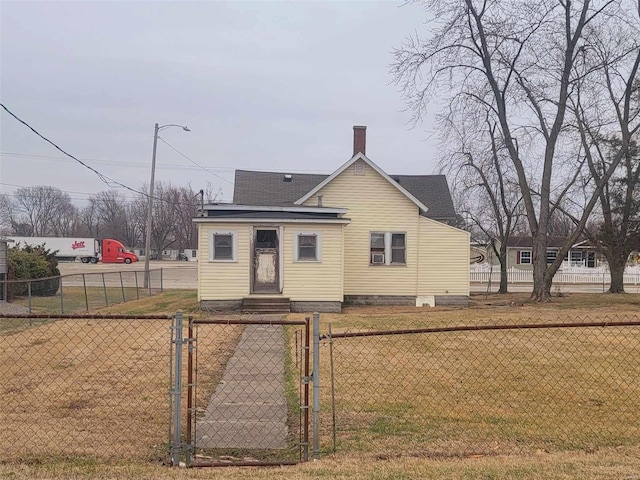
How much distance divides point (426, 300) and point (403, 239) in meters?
2.50

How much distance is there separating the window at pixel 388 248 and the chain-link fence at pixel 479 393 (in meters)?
Answer: 9.32

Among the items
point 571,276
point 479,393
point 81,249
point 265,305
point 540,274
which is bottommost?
point 479,393

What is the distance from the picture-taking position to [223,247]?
1822 centimetres

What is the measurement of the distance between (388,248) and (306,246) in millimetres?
4063

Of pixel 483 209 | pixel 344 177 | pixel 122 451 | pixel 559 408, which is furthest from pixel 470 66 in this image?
pixel 122 451

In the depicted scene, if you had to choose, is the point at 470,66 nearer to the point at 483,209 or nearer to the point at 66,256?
the point at 483,209

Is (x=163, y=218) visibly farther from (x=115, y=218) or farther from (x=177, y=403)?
(x=177, y=403)

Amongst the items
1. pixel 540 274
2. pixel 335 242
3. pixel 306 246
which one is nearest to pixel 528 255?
pixel 540 274

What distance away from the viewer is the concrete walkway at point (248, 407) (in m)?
5.39

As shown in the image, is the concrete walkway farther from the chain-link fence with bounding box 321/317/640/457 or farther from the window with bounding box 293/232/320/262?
the window with bounding box 293/232/320/262

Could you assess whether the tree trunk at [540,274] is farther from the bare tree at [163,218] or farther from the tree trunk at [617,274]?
the bare tree at [163,218]

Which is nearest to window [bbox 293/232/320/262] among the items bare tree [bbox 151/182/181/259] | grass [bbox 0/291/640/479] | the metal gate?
grass [bbox 0/291/640/479]

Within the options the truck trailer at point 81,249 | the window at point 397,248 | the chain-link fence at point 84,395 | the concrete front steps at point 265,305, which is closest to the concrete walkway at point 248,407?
the chain-link fence at point 84,395

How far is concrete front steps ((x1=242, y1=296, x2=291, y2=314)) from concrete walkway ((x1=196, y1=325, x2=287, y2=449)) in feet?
25.4
